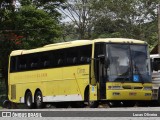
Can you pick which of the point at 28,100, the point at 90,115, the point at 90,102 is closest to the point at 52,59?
the point at 28,100

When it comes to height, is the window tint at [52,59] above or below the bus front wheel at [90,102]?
above

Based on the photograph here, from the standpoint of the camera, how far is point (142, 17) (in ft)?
181

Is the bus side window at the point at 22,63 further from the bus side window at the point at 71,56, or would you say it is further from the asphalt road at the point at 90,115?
the asphalt road at the point at 90,115

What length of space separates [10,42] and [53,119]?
87.1 feet

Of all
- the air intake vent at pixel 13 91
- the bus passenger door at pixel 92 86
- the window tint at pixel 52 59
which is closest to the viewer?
the bus passenger door at pixel 92 86

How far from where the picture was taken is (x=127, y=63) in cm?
2475

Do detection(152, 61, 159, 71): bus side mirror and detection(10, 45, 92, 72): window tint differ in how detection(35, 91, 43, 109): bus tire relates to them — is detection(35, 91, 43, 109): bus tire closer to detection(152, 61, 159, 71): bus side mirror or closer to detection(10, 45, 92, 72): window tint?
detection(10, 45, 92, 72): window tint

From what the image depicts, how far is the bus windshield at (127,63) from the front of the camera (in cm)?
2445

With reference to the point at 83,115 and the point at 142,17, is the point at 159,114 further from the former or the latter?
the point at 142,17

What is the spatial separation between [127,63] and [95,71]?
1479 mm

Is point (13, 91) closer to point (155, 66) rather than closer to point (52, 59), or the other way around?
point (52, 59)

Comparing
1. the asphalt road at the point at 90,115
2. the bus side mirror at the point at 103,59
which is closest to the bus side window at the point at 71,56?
the bus side mirror at the point at 103,59

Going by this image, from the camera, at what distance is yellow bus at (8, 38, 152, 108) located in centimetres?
2447

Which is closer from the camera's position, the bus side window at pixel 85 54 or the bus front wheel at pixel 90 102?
the bus front wheel at pixel 90 102
